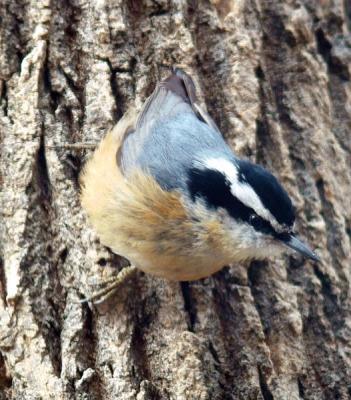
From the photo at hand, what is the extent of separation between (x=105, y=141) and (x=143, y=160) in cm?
21

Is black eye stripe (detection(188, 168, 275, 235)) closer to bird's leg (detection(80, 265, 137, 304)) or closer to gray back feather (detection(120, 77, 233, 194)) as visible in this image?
gray back feather (detection(120, 77, 233, 194))

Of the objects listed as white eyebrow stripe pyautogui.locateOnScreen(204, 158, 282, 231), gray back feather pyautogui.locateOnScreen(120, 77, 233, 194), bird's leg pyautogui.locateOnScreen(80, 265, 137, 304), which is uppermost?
gray back feather pyautogui.locateOnScreen(120, 77, 233, 194)

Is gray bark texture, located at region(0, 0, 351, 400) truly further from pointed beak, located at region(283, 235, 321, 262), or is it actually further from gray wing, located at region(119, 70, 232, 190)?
pointed beak, located at region(283, 235, 321, 262)

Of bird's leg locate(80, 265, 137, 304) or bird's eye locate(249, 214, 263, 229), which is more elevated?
bird's eye locate(249, 214, 263, 229)

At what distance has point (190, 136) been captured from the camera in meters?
3.40

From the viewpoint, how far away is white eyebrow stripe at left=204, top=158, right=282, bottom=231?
10.1 ft

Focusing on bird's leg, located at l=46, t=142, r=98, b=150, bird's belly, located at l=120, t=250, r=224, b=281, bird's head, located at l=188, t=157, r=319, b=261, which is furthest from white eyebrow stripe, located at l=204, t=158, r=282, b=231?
bird's leg, located at l=46, t=142, r=98, b=150

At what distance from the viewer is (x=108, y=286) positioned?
3.20 metres

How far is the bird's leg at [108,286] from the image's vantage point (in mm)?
3154

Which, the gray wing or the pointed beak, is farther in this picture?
the gray wing

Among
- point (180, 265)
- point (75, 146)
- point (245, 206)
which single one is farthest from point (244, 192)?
point (75, 146)

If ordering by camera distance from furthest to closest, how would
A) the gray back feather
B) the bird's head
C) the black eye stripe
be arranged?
the gray back feather → the black eye stripe → the bird's head

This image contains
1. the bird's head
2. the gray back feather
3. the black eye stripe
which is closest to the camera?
the bird's head

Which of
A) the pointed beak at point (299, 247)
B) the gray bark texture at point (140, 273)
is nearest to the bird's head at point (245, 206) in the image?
the pointed beak at point (299, 247)
